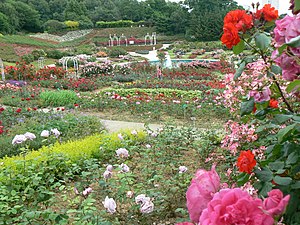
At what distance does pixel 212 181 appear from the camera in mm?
728

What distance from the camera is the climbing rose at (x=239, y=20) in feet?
4.09

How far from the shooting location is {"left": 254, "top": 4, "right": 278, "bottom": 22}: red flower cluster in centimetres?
132

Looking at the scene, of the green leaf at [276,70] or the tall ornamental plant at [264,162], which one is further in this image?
the green leaf at [276,70]

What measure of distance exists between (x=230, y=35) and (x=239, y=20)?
9 centimetres

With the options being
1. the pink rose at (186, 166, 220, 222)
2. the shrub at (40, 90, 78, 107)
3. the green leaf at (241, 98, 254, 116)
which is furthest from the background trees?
the pink rose at (186, 166, 220, 222)

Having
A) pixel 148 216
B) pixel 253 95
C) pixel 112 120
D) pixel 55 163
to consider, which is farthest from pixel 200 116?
pixel 253 95

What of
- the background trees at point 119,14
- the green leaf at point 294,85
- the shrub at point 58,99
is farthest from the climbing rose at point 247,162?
the background trees at point 119,14

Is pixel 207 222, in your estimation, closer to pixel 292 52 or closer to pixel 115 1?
pixel 292 52

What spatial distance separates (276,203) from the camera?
626mm

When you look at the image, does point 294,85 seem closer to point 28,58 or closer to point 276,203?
point 276,203

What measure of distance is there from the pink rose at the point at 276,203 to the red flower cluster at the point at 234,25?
67 centimetres

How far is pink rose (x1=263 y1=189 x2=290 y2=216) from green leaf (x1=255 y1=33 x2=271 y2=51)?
67 centimetres

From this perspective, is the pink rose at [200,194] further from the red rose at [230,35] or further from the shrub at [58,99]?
the shrub at [58,99]

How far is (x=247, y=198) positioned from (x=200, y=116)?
7.10 meters
